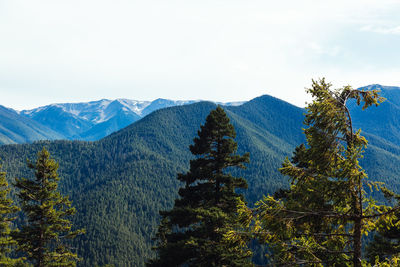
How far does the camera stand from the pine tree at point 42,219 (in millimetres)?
20047

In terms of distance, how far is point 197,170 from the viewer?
18875 mm

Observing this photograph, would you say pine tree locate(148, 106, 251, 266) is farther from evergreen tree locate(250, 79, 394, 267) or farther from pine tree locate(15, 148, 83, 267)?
pine tree locate(15, 148, 83, 267)

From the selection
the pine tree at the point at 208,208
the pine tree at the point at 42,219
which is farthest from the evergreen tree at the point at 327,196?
the pine tree at the point at 42,219

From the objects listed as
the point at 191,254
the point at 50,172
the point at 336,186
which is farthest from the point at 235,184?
the point at 50,172

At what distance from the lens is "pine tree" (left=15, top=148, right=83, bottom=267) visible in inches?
789

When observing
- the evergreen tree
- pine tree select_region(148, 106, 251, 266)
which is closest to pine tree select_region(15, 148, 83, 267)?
pine tree select_region(148, 106, 251, 266)

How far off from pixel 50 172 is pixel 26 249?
5.90m

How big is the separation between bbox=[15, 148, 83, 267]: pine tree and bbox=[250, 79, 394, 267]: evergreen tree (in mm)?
17399

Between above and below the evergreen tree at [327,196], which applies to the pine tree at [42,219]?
below

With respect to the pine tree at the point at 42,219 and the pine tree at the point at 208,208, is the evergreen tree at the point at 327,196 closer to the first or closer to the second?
the pine tree at the point at 208,208

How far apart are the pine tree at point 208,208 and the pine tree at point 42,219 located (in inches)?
333

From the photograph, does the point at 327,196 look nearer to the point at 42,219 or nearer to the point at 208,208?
the point at 208,208

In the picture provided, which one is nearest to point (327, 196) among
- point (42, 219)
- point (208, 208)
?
point (208, 208)

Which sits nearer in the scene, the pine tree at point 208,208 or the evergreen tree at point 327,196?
the evergreen tree at point 327,196
